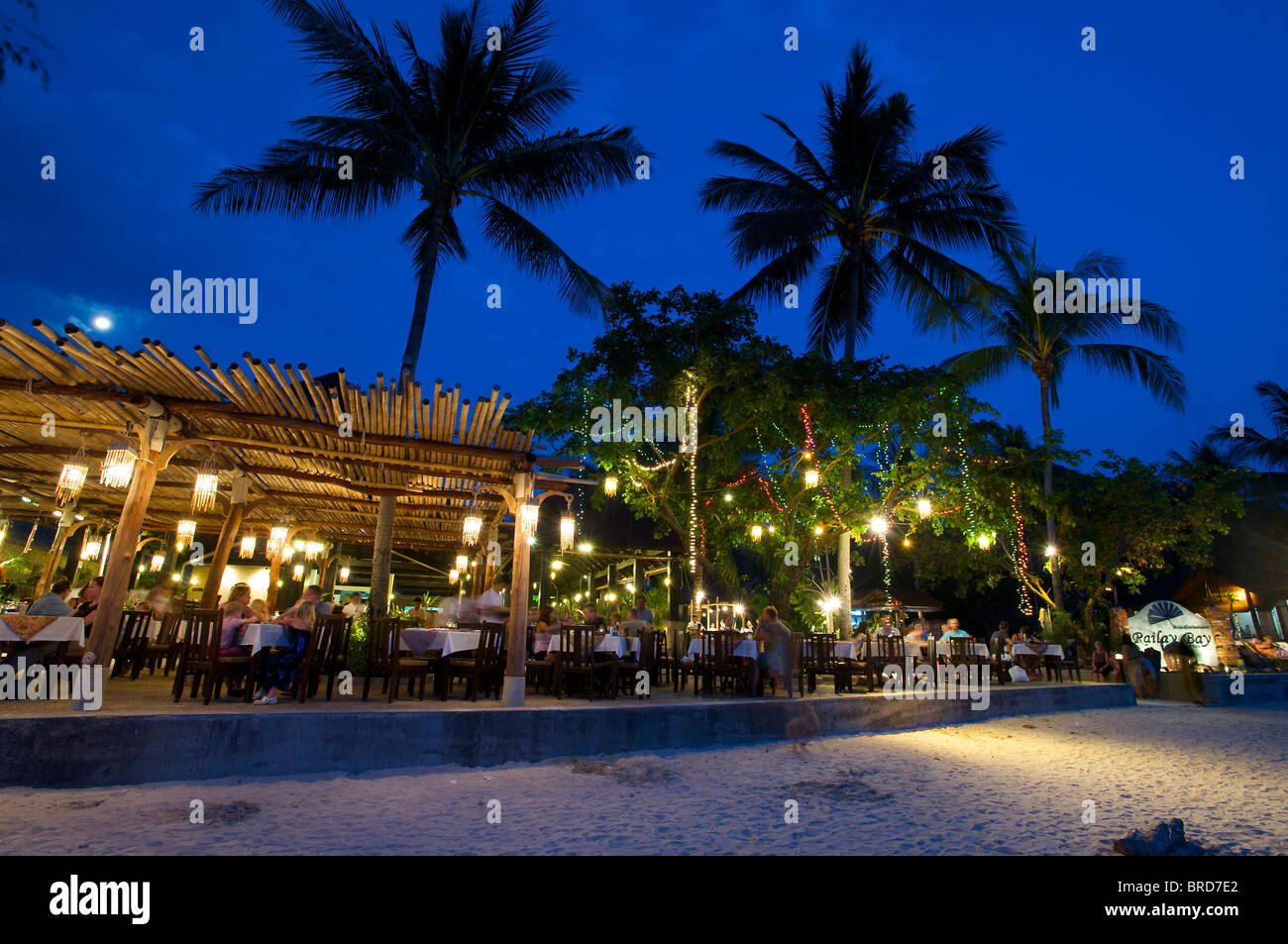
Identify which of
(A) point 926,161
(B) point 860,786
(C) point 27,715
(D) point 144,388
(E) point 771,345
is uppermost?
(A) point 926,161

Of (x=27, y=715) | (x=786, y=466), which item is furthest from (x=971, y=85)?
(x=27, y=715)

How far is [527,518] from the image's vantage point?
7.75m

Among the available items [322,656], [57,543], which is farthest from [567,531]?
[57,543]

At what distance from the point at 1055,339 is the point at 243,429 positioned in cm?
2017

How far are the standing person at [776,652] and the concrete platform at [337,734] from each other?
55 cm

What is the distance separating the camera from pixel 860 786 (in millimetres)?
5164

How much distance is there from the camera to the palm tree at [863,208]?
556 inches

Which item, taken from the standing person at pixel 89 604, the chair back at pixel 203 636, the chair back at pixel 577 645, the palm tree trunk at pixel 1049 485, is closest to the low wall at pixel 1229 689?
the palm tree trunk at pixel 1049 485

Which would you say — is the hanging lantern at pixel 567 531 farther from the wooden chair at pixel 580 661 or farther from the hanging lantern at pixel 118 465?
the hanging lantern at pixel 118 465

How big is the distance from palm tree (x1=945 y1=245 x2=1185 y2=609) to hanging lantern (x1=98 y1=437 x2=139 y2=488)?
60.6 ft

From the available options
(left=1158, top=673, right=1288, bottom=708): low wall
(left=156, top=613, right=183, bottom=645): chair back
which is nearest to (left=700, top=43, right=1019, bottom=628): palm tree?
(left=1158, top=673, right=1288, bottom=708): low wall

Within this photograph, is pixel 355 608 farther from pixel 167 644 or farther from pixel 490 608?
pixel 490 608

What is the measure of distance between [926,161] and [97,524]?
2040 centimetres

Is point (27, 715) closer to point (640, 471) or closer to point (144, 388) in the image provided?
point (144, 388)
